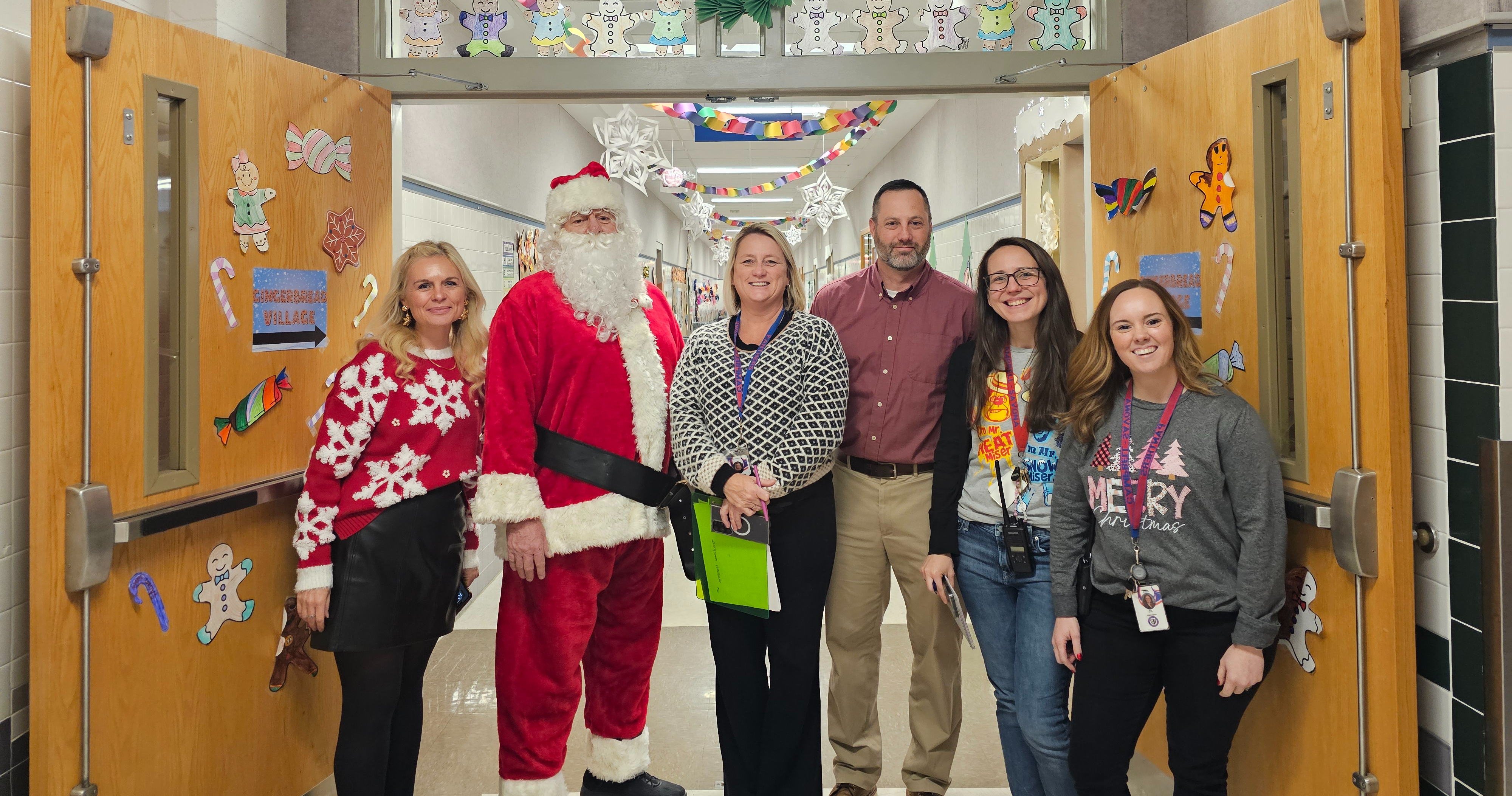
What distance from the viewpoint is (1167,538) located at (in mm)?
1787

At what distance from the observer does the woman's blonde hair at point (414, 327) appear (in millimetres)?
2176

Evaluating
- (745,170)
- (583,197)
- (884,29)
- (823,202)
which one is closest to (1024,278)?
(884,29)

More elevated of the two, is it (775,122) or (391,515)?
(775,122)

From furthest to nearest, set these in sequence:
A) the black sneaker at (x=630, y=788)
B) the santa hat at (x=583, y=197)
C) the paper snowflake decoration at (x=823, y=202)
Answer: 1. the paper snowflake decoration at (x=823, y=202)
2. the black sneaker at (x=630, y=788)
3. the santa hat at (x=583, y=197)

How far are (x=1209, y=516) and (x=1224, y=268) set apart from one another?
0.77 m

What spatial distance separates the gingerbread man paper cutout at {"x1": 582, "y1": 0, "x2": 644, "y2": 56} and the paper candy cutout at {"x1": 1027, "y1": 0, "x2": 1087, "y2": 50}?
1235 mm

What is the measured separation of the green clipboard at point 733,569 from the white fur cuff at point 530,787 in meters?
0.70

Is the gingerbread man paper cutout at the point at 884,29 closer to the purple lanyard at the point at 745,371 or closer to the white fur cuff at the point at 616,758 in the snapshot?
the purple lanyard at the point at 745,371

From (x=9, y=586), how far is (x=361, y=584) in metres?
0.71

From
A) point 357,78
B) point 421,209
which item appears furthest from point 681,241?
point 357,78

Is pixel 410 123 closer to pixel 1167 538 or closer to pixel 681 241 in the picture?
pixel 1167 538

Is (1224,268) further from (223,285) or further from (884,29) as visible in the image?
(223,285)

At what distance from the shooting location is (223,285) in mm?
2250

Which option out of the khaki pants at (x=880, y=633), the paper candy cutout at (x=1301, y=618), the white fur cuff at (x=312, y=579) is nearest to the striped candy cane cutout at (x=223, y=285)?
the white fur cuff at (x=312, y=579)
